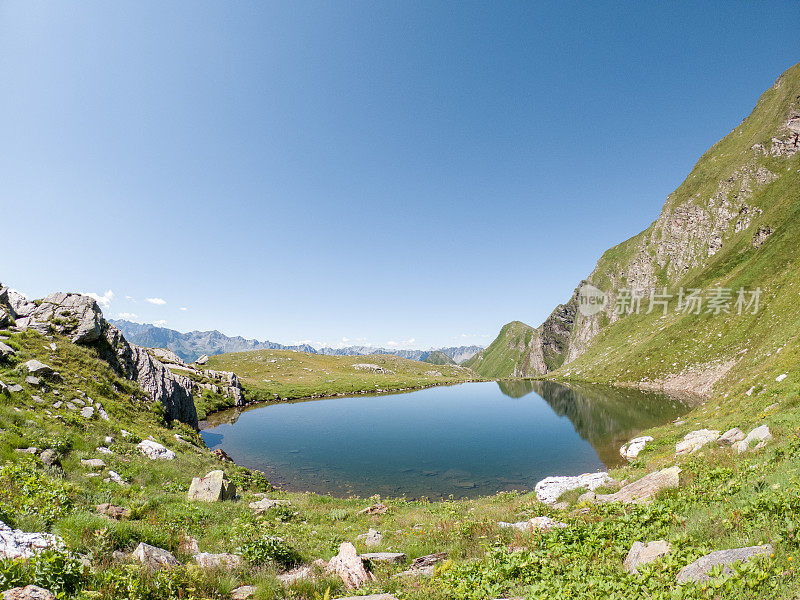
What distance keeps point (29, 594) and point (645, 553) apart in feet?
39.1

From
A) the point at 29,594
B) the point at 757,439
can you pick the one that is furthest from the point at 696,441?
the point at 29,594

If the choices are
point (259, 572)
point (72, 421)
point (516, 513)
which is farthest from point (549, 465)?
point (72, 421)

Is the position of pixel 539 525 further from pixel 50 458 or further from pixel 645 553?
pixel 50 458

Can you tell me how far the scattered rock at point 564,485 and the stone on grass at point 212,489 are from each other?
17.5 m

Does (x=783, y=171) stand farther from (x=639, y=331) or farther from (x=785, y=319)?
(x=785, y=319)

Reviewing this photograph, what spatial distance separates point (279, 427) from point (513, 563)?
163ft

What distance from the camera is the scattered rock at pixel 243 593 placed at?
738 centimetres

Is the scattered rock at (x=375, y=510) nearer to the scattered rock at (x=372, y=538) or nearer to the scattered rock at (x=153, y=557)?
the scattered rock at (x=372, y=538)

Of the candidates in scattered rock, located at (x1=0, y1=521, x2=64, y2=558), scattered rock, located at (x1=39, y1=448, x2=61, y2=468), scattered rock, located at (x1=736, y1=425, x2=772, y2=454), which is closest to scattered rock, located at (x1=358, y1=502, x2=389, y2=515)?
scattered rock, located at (x1=0, y1=521, x2=64, y2=558)

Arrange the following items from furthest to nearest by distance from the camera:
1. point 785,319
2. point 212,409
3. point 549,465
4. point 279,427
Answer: point 212,409, point 785,319, point 279,427, point 549,465

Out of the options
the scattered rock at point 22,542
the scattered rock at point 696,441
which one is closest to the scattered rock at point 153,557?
the scattered rock at point 22,542

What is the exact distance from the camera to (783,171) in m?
111

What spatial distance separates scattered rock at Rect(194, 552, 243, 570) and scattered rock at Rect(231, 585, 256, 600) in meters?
0.93

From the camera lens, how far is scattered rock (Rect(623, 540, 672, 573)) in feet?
23.4
